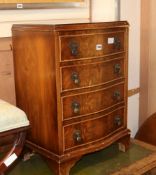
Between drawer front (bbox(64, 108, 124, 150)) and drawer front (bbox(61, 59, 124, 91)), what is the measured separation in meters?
0.18

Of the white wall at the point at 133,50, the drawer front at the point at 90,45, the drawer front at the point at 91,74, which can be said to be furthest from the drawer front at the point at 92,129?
the white wall at the point at 133,50

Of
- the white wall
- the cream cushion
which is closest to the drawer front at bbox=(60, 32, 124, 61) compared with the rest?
the cream cushion

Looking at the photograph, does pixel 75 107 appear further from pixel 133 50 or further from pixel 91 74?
pixel 133 50

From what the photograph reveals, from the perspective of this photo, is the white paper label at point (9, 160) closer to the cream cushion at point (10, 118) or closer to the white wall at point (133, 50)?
the cream cushion at point (10, 118)

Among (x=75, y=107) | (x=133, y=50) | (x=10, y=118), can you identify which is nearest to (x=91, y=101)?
(x=75, y=107)

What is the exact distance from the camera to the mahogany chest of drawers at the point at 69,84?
1.46m

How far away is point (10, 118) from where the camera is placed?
1.33m

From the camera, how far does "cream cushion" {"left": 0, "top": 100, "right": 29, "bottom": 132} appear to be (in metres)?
1.31

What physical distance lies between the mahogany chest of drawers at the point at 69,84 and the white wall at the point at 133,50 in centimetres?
58

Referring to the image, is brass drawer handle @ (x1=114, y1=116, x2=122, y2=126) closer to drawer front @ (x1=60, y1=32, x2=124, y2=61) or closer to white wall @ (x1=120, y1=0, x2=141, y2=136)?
drawer front @ (x1=60, y1=32, x2=124, y2=61)

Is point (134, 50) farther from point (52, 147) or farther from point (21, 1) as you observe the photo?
point (52, 147)

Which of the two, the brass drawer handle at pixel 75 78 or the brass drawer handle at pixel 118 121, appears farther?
the brass drawer handle at pixel 118 121

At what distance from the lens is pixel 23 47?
63.0 inches

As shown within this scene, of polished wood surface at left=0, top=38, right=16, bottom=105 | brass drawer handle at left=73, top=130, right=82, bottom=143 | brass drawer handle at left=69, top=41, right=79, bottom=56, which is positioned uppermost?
brass drawer handle at left=69, top=41, right=79, bottom=56
